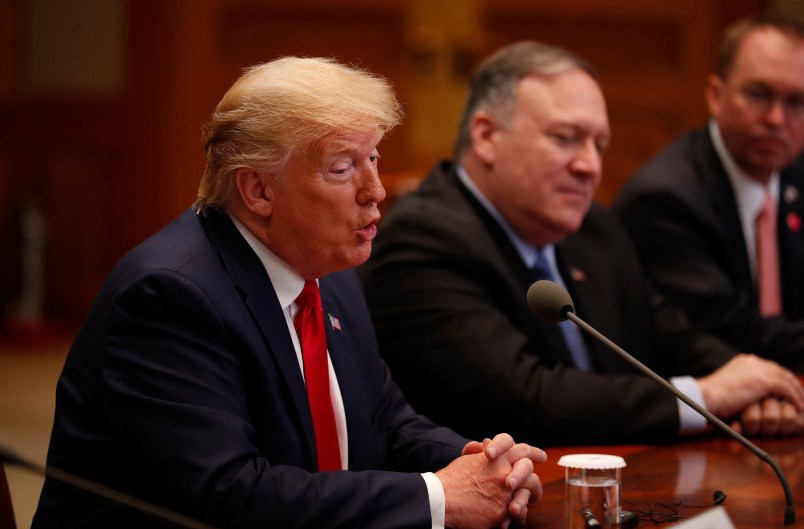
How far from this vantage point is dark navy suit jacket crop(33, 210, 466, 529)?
1808 mm

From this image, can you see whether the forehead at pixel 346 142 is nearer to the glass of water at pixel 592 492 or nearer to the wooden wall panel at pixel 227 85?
the glass of water at pixel 592 492

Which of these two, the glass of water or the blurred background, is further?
the blurred background

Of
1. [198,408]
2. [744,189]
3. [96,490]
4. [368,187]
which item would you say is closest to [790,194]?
[744,189]

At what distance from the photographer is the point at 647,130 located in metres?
7.35

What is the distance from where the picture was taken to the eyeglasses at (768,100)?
13.0 ft

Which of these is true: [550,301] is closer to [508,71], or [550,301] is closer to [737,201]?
[508,71]

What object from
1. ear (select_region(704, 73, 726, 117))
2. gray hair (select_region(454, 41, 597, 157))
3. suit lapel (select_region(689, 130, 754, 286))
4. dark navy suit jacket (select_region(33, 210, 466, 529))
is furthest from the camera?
ear (select_region(704, 73, 726, 117))

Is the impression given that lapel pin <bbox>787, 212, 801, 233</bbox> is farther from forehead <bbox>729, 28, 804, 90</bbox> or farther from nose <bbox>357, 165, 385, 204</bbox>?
nose <bbox>357, 165, 385, 204</bbox>

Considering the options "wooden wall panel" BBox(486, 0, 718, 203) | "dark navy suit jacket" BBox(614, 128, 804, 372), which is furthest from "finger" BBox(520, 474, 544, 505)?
"wooden wall panel" BBox(486, 0, 718, 203)

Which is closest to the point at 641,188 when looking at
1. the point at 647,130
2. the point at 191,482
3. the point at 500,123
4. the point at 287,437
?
the point at 500,123

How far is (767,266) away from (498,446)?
2301 mm

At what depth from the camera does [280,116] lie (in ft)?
6.59

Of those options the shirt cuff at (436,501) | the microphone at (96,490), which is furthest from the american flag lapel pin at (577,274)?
the microphone at (96,490)

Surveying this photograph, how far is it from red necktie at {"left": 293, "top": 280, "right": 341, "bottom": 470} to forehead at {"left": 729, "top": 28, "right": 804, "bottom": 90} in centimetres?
234
